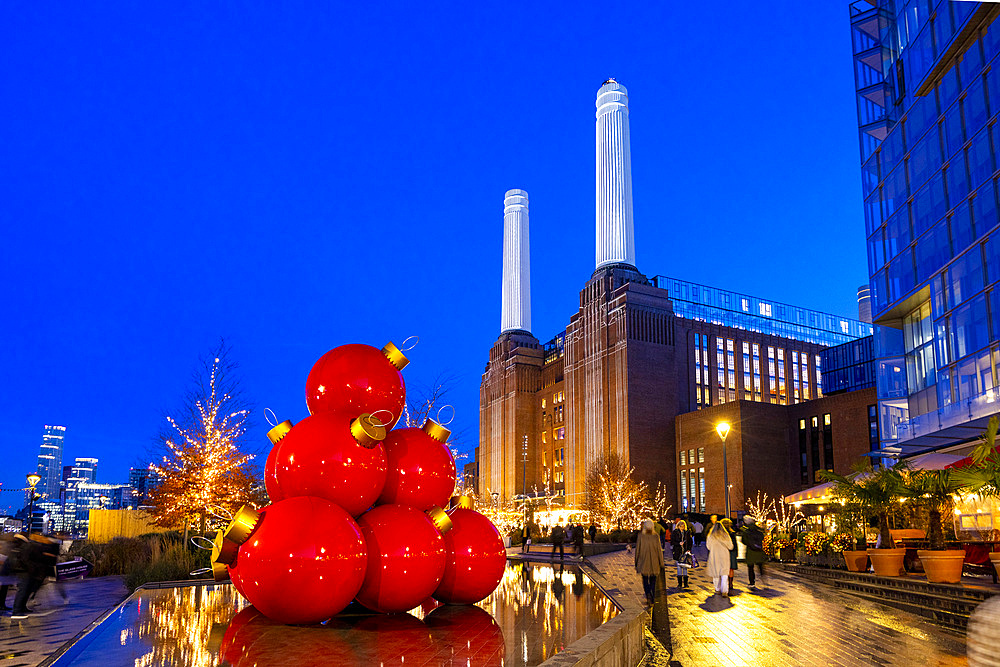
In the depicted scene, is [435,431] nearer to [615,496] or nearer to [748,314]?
[615,496]

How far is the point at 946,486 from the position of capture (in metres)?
17.2

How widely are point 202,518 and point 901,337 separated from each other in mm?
29072

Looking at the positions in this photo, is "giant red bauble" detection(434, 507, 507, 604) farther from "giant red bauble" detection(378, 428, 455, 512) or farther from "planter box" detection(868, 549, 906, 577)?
"planter box" detection(868, 549, 906, 577)

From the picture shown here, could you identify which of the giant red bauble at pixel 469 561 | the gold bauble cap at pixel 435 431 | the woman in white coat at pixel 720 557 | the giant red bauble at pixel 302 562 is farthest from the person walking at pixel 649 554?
the giant red bauble at pixel 302 562

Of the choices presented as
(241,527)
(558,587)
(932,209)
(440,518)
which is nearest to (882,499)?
(558,587)

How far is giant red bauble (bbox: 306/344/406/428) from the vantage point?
411 inches

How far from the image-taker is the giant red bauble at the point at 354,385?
10.4 meters

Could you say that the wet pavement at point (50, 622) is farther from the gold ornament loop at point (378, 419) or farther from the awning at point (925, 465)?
the awning at point (925, 465)

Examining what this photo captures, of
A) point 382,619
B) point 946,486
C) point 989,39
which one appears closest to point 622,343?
point 989,39

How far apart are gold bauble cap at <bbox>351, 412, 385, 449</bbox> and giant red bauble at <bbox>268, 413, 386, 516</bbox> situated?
8cm

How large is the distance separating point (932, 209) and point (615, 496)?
46.8 m

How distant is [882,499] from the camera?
20672 millimetres

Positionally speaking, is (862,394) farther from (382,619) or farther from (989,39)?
(382,619)

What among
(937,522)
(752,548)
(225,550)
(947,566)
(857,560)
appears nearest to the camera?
(225,550)
